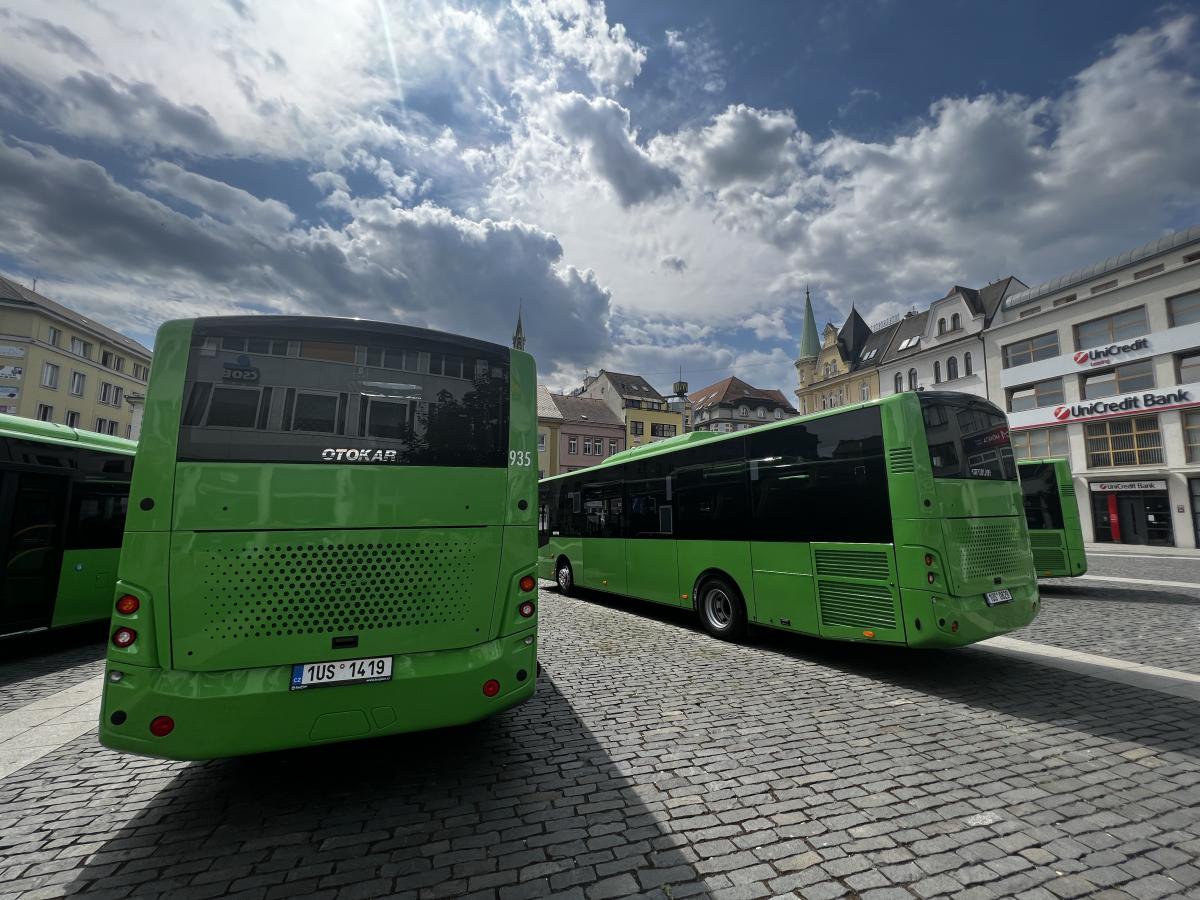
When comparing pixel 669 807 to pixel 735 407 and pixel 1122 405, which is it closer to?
pixel 1122 405

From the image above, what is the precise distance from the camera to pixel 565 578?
13.6 m

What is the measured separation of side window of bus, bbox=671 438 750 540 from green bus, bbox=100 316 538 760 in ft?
15.0

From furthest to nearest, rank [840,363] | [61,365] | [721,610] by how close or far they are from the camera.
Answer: [840,363]
[61,365]
[721,610]

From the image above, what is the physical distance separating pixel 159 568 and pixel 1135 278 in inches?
1553

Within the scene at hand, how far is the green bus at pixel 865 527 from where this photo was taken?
5.80 meters

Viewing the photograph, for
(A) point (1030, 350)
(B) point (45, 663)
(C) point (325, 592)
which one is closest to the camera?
(C) point (325, 592)

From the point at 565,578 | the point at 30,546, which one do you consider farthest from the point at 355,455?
the point at 565,578

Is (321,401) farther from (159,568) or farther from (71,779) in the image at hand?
(71,779)

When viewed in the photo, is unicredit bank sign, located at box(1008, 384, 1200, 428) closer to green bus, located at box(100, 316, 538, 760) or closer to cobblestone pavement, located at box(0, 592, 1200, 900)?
cobblestone pavement, located at box(0, 592, 1200, 900)

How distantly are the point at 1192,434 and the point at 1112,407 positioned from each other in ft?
10.4

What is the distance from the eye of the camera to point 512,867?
2805 millimetres

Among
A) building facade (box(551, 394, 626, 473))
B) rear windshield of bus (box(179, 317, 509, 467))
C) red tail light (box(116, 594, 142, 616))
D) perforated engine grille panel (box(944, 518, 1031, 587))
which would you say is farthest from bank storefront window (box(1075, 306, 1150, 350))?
red tail light (box(116, 594, 142, 616))

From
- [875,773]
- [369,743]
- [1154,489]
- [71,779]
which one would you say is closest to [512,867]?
[369,743]

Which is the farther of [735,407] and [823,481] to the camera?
[735,407]
